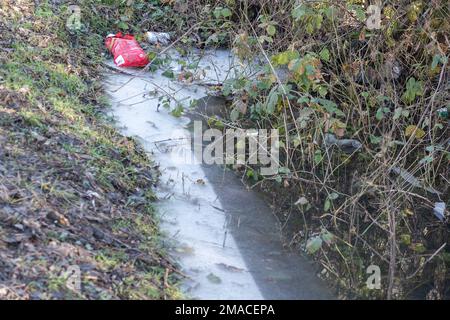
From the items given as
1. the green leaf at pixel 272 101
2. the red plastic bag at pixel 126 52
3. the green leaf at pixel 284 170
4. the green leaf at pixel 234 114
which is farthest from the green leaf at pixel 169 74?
the green leaf at pixel 284 170

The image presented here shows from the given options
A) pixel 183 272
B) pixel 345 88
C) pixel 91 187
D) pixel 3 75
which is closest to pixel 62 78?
pixel 3 75

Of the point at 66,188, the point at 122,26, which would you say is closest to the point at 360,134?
the point at 66,188

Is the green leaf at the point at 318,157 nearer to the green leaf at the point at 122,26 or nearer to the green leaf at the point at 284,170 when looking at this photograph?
the green leaf at the point at 284,170

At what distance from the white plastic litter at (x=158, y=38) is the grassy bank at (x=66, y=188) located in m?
0.95

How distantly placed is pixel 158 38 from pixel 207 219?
3.58 metres

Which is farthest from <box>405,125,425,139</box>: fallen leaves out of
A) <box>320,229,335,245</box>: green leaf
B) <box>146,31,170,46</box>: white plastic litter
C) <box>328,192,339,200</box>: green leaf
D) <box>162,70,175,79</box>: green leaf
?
<box>146,31,170,46</box>: white plastic litter

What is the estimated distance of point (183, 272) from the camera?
15.3 feet

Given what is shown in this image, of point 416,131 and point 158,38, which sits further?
point 158,38

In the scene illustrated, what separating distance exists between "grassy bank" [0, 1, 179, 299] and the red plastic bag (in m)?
0.31

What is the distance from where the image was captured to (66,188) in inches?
197

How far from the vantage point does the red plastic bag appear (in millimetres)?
7805

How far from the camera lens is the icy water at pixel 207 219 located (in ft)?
15.4

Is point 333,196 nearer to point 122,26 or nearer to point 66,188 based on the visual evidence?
point 66,188

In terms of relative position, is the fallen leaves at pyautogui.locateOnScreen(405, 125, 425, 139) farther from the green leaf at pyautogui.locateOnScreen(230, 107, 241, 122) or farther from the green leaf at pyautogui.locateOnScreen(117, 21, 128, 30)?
the green leaf at pyautogui.locateOnScreen(117, 21, 128, 30)
